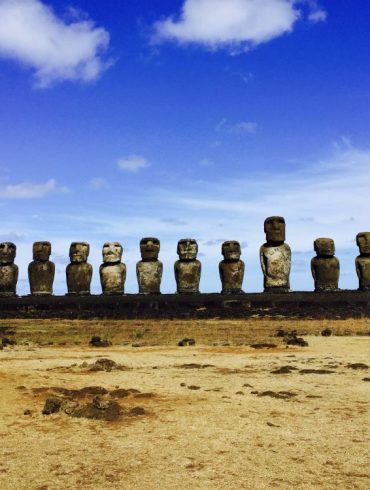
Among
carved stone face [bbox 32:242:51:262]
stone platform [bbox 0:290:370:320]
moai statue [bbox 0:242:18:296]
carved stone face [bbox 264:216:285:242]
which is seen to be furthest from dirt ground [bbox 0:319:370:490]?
moai statue [bbox 0:242:18:296]

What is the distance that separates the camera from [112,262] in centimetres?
2289

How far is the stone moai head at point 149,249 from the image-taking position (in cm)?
2275

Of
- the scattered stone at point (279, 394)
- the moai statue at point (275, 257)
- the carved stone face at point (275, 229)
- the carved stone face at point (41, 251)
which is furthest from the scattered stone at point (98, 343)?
the carved stone face at point (41, 251)

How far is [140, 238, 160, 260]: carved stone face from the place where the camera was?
22750 millimetres

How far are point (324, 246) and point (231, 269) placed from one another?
3268mm

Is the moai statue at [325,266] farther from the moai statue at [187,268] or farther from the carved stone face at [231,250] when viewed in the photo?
the moai statue at [187,268]

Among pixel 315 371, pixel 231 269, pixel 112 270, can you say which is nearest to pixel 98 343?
pixel 315 371

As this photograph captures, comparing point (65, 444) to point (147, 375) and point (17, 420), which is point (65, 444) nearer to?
point (17, 420)

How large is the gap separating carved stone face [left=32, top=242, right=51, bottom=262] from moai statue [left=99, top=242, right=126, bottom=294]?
243cm

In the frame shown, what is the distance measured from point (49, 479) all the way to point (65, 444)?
2.83 feet

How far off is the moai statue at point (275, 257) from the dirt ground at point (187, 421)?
372 inches

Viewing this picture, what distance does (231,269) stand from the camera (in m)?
21.2

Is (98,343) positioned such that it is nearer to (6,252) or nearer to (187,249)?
(187,249)

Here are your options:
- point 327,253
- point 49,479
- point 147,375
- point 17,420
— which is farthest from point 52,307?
point 49,479
